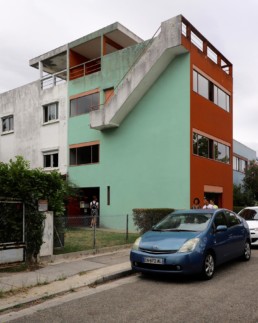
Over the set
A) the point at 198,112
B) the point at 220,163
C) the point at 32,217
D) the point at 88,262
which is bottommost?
the point at 88,262

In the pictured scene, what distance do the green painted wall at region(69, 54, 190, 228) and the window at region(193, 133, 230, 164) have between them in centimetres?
103

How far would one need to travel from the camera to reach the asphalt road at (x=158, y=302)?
18.7ft

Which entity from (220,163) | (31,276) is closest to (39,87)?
(220,163)

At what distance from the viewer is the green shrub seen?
1573 cm

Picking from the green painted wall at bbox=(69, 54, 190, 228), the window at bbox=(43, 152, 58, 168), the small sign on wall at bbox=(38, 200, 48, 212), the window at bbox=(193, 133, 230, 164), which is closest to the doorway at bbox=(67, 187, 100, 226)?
the green painted wall at bbox=(69, 54, 190, 228)

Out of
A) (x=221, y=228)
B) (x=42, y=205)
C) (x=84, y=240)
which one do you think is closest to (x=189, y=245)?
(x=221, y=228)

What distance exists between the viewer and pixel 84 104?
25.2 meters

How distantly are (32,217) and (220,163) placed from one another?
52.2 feet

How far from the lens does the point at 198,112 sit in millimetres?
20828

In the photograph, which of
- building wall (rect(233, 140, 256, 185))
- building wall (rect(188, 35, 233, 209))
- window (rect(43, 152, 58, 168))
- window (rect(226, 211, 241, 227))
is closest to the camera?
window (rect(226, 211, 241, 227))

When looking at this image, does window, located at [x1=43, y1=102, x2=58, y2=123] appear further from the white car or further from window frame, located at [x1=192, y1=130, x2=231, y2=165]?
the white car

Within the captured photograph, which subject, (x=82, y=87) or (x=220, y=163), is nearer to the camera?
(x=220, y=163)

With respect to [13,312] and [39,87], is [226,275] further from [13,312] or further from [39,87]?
[39,87]

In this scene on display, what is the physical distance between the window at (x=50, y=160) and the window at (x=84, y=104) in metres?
3.16
